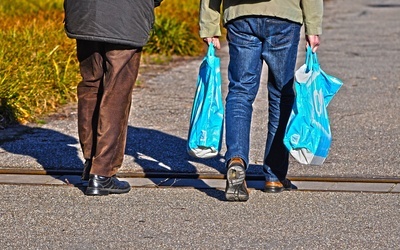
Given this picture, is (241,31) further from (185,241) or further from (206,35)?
(185,241)

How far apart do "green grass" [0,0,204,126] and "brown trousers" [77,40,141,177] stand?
2432 millimetres

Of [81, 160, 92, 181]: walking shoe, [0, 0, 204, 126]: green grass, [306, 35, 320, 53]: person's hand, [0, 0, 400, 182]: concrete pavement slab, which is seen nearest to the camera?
[306, 35, 320, 53]: person's hand

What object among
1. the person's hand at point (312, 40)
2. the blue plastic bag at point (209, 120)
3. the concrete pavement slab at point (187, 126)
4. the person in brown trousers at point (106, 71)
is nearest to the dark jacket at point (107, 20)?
the person in brown trousers at point (106, 71)

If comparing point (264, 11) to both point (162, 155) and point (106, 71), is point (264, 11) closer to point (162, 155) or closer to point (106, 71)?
point (106, 71)

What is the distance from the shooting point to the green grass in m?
9.02

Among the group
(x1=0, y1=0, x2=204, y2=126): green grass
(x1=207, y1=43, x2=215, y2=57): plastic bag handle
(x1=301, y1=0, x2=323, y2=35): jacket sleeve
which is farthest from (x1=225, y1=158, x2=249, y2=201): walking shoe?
(x1=0, y1=0, x2=204, y2=126): green grass

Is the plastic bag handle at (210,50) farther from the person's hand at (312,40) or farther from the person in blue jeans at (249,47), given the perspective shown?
the person's hand at (312,40)

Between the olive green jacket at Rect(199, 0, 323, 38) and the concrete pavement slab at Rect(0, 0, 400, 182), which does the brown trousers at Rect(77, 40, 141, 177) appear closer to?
the olive green jacket at Rect(199, 0, 323, 38)

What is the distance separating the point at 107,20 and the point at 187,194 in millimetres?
1187

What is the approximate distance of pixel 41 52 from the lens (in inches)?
410

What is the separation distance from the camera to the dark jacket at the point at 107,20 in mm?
5887

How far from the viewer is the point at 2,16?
1404 centimetres

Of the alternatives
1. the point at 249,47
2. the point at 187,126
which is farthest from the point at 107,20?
the point at 187,126

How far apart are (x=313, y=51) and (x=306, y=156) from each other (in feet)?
2.05
